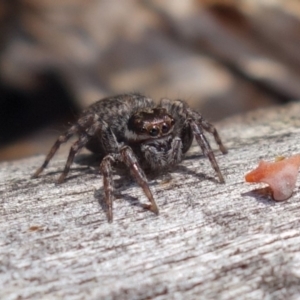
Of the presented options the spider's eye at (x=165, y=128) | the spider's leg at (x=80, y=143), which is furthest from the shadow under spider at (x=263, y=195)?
the spider's leg at (x=80, y=143)

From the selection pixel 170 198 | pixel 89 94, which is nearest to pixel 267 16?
pixel 89 94

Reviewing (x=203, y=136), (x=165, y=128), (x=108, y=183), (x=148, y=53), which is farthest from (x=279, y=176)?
(x=148, y=53)

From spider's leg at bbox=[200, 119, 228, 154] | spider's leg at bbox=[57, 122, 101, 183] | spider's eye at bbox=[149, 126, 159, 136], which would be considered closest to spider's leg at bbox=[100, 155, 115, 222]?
spider's leg at bbox=[57, 122, 101, 183]

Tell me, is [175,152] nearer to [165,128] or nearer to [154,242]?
[165,128]

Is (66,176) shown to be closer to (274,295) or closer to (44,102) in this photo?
(274,295)

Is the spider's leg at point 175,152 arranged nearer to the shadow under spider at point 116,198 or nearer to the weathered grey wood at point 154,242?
the weathered grey wood at point 154,242

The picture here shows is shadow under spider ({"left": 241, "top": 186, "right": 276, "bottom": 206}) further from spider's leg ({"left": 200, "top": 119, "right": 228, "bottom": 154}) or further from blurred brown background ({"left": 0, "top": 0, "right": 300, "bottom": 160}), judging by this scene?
blurred brown background ({"left": 0, "top": 0, "right": 300, "bottom": 160})
